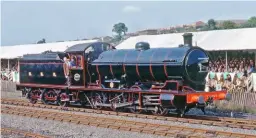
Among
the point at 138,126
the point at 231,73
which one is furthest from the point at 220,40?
the point at 138,126

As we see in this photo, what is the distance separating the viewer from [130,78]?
19516mm

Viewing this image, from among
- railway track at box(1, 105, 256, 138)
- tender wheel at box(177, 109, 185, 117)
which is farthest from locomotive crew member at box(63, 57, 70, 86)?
tender wheel at box(177, 109, 185, 117)

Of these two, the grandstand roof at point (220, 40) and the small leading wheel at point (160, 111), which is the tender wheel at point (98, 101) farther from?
the grandstand roof at point (220, 40)

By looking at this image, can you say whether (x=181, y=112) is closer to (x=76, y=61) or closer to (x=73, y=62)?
(x=76, y=61)

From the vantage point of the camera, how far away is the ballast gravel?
13.9 m

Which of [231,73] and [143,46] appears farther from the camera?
[231,73]

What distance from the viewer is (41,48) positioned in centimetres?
4688

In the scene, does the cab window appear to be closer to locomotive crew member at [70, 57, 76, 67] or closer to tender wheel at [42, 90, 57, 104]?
locomotive crew member at [70, 57, 76, 67]

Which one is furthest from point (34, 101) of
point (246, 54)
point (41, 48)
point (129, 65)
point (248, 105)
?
point (41, 48)

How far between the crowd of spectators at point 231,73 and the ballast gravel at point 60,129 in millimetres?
9429

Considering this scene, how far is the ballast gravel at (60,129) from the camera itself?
13.9 meters

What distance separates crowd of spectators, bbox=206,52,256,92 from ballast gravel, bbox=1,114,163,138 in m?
9.43

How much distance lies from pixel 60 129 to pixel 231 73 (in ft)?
46.3

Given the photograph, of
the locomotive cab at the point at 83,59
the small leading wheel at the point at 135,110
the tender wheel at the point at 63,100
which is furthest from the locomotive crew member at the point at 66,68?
the small leading wheel at the point at 135,110
